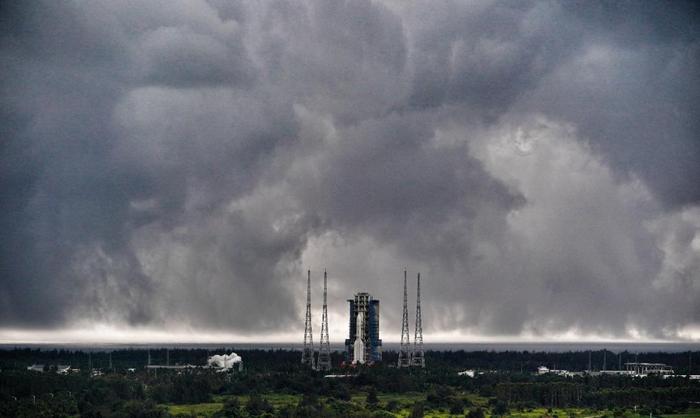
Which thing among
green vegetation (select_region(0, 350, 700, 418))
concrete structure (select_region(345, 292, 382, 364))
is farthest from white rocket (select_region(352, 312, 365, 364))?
green vegetation (select_region(0, 350, 700, 418))

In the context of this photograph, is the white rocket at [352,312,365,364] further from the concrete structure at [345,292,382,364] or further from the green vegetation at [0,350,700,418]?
the green vegetation at [0,350,700,418]

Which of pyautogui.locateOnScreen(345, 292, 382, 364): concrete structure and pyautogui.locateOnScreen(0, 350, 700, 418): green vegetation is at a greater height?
pyautogui.locateOnScreen(345, 292, 382, 364): concrete structure

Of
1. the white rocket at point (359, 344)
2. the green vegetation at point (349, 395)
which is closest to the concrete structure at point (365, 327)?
the white rocket at point (359, 344)

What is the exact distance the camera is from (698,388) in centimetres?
15300

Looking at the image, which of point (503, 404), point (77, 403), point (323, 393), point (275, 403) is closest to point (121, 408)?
point (77, 403)

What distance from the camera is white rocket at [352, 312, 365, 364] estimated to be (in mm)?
184875

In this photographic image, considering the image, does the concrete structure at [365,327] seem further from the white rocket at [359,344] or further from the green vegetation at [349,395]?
the green vegetation at [349,395]

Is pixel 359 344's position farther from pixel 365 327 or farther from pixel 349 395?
pixel 349 395

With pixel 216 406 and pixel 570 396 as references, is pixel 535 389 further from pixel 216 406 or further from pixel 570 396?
pixel 216 406

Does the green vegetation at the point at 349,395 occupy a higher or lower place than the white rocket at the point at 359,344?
lower

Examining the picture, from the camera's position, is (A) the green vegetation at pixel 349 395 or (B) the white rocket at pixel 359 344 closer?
(A) the green vegetation at pixel 349 395

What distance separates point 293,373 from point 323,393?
2748 cm

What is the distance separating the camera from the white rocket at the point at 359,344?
185 m

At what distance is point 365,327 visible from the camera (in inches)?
7372
